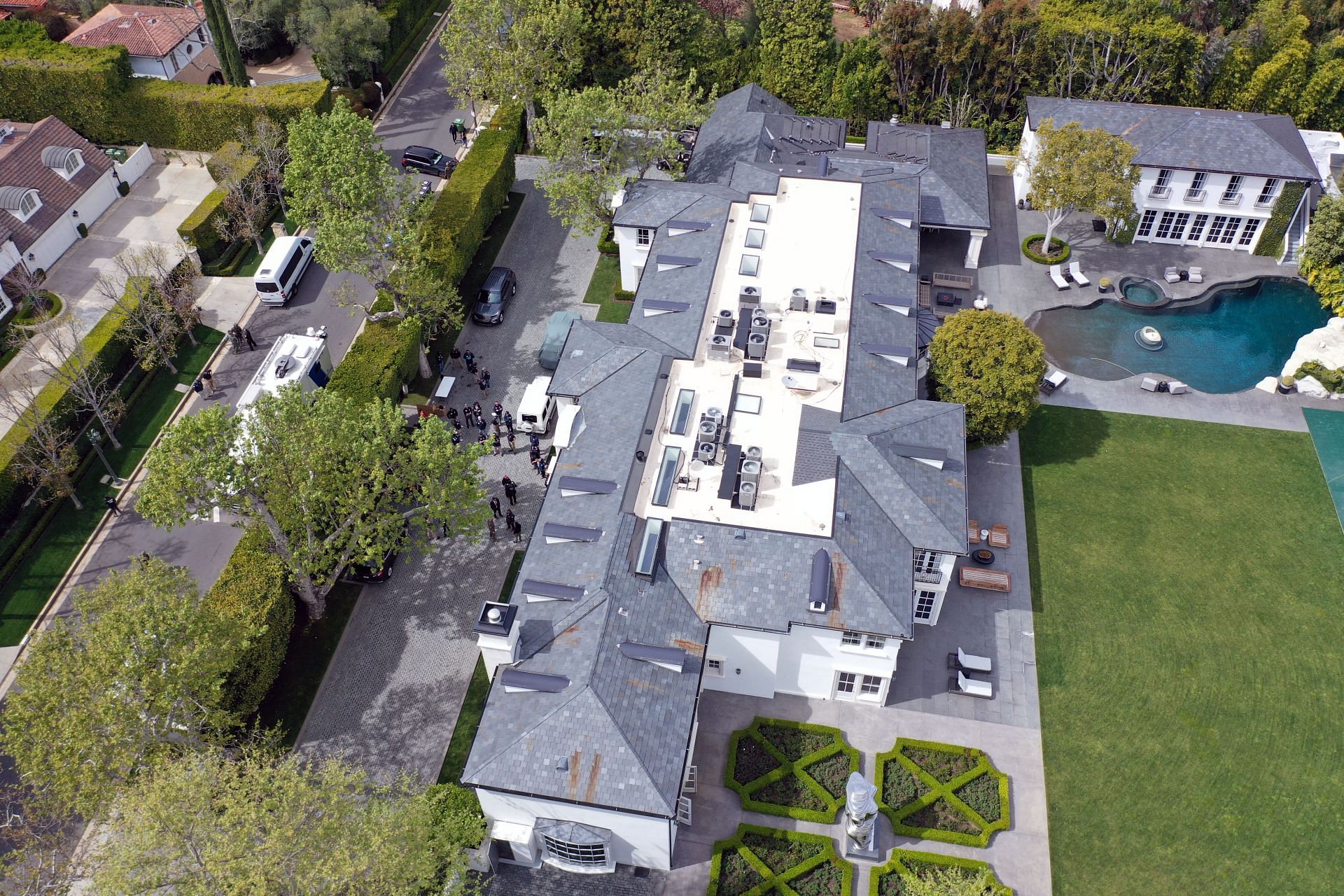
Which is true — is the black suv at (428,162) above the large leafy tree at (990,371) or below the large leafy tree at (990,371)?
below

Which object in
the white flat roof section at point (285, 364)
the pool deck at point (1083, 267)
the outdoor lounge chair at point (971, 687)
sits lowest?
the outdoor lounge chair at point (971, 687)

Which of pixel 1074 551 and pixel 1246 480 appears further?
pixel 1246 480

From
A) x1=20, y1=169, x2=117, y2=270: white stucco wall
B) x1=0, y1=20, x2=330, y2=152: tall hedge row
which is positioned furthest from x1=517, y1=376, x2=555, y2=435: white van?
x1=20, y1=169, x2=117, y2=270: white stucco wall

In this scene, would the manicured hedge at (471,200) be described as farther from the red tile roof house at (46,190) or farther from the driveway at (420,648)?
the red tile roof house at (46,190)

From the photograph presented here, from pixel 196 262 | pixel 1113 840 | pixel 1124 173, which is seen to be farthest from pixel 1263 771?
pixel 196 262

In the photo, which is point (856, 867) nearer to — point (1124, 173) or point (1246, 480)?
point (1246, 480)

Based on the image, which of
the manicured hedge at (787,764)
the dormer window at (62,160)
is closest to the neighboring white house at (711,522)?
the manicured hedge at (787,764)

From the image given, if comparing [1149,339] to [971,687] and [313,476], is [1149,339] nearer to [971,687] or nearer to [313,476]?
[971,687]
